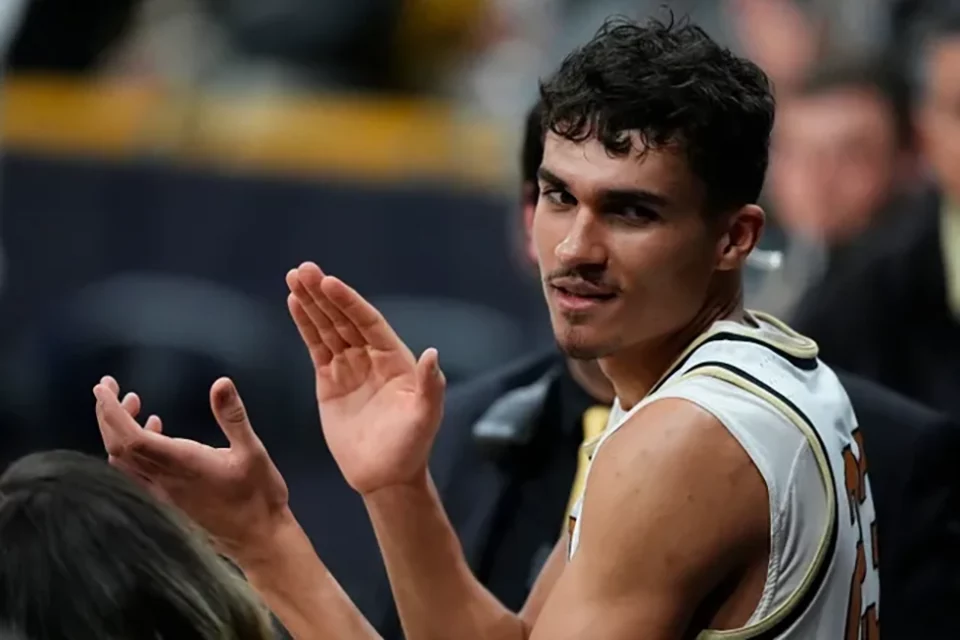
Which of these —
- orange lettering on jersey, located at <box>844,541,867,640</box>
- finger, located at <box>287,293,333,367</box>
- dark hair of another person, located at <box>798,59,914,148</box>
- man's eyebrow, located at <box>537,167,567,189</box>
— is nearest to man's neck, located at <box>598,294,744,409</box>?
man's eyebrow, located at <box>537,167,567,189</box>

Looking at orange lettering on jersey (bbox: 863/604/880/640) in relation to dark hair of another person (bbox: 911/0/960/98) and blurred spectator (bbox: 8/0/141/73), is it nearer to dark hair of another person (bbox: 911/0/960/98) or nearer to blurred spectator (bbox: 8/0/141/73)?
dark hair of another person (bbox: 911/0/960/98)

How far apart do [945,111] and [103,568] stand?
3.14 metres

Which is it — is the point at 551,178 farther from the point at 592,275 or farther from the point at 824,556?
the point at 824,556

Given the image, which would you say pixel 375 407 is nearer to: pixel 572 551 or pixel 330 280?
pixel 330 280

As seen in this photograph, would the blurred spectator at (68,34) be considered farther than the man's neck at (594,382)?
Yes

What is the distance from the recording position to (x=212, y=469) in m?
2.62

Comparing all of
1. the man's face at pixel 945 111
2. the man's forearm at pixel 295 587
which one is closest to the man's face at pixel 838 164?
the man's face at pixel 945 111

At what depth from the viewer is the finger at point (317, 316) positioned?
2629 mm

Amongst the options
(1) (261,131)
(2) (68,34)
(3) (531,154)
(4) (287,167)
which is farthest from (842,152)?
(2) (68,34)

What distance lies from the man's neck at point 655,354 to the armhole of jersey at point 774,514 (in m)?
0.11

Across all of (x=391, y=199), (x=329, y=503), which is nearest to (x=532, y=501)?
(x=329, y=503)

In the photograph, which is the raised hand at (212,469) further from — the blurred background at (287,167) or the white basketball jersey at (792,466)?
the blurred background at (287,167)

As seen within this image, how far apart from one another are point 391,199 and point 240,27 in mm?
1177

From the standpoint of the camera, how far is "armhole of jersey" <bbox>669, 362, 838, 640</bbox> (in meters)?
2.24
